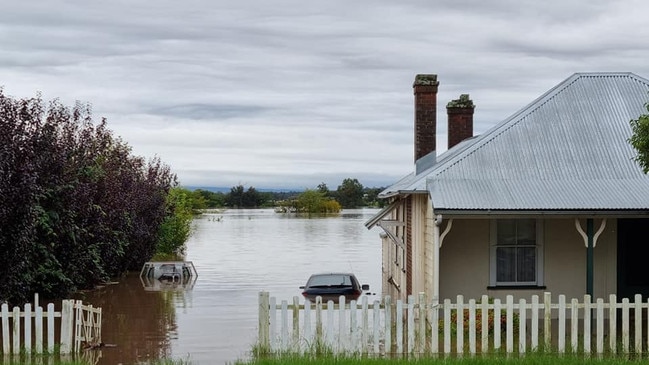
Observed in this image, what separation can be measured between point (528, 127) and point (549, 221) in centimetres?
249

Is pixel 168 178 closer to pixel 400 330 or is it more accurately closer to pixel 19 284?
pixel 19 284

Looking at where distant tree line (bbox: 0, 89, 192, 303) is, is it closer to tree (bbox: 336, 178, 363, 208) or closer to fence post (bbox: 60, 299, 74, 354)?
fence post (bbox: 60, 299, 74, 354)

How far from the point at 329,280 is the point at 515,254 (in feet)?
25.9

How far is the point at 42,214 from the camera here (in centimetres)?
2411

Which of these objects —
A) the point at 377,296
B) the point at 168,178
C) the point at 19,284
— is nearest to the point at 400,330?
the point at 19,284

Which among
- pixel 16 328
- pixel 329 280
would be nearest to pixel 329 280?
pixel 329 280

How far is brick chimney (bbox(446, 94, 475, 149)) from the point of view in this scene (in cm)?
3553

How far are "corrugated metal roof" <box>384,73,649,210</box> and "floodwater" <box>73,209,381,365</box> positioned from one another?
534 centimetres

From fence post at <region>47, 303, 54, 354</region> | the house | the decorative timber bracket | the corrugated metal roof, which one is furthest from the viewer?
the corrugated metal roof

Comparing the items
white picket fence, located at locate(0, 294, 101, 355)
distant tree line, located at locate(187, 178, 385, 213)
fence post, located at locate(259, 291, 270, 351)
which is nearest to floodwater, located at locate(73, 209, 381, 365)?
fence post, located at locate(259, 291, 270, 351)

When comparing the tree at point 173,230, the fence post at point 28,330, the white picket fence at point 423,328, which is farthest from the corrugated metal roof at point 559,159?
the tree at point 173,230

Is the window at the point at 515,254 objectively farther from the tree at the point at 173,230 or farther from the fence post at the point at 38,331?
the tree at the point at 173,230

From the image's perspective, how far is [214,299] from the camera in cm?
2933

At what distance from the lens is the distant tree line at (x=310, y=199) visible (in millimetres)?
164900
